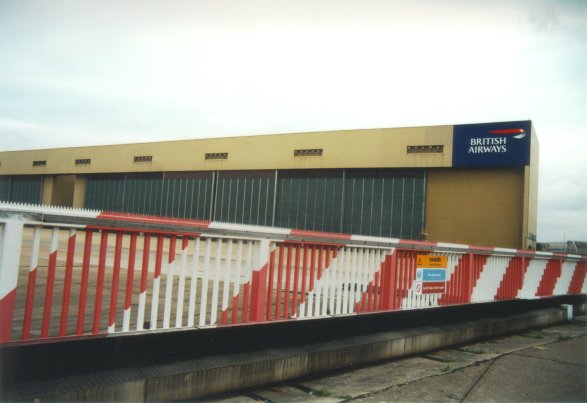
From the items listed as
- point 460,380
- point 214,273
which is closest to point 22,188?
point 214,273

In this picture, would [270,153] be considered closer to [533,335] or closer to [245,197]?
[245,197]

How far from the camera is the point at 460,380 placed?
5.26m

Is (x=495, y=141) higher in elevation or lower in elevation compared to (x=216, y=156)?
higher

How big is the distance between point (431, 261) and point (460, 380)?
207 cm

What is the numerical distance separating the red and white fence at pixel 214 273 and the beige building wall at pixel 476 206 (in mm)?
19032

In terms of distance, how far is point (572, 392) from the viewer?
488 centimetres

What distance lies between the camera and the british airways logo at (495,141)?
27.1 meters

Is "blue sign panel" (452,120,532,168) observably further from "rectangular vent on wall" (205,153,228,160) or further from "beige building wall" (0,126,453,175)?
"rectangular vent on wall" (205,153,228,160)

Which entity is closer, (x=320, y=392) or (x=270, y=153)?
(x=320, y=392)

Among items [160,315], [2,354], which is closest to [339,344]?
[160,315]

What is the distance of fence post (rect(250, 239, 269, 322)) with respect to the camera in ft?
15.1

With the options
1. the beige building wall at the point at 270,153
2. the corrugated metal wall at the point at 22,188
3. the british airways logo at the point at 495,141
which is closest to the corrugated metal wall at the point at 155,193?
the beige building wall at the point at 270,153

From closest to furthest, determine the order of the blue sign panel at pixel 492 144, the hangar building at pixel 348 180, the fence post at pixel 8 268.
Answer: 1. the fence post at pixel 8 268
2. the blue sign panel at pixel 492 144
3. the hangar building at pixel 348 180

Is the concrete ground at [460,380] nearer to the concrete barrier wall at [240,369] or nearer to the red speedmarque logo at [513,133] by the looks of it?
the concrete barrier wall at [240,369]
